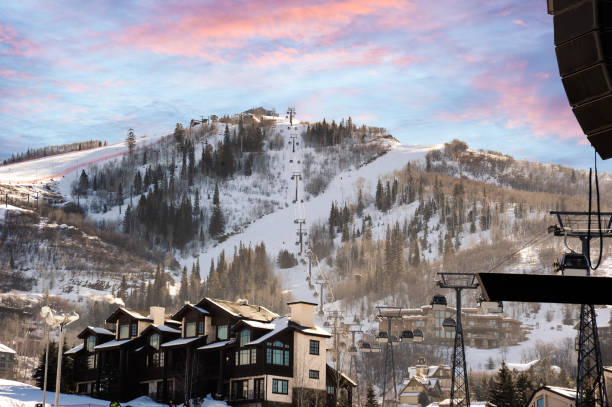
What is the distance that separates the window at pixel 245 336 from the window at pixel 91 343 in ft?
54.1

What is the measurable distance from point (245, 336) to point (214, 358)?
4288 millimetres

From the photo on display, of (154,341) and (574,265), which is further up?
(574,265)

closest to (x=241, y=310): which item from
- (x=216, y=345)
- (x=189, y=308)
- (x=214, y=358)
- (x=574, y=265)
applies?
(x=189, y=308)

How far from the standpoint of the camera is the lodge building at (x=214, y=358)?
6762 centimetres

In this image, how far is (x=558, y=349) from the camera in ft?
582

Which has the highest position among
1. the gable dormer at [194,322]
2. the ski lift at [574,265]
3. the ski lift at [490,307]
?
the ski lift at [574,265]

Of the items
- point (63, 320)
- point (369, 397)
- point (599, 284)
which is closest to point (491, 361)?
point (369, 397)

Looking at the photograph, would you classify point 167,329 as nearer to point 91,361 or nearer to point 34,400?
point 91,361

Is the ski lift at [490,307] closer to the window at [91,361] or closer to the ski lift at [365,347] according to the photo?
the ski lift at [365,347]

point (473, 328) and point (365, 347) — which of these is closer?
point (365, 347)

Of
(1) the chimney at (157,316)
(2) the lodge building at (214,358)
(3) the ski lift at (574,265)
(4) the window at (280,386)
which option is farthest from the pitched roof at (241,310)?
(3) the ski lift at (574,265)

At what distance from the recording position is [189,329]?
7388 cm

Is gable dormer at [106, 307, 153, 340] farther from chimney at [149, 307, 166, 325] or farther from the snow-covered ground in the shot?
the snow-covered ground

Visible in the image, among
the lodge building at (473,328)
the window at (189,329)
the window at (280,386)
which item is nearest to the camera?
the window at (280,386)
